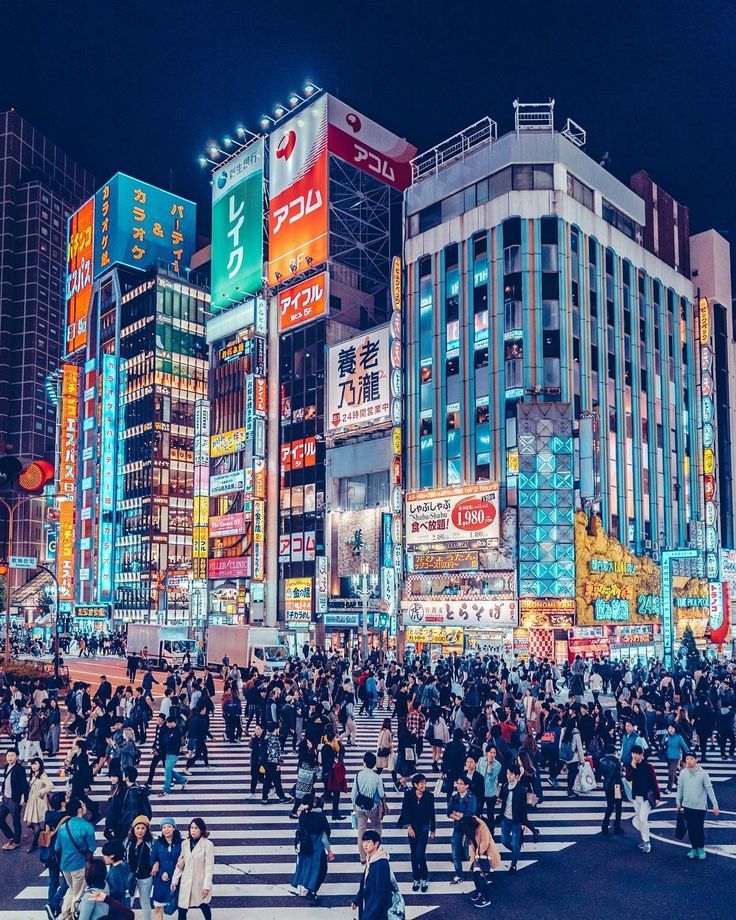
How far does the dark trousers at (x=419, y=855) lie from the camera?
37.4 ft

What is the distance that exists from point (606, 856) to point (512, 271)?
1772 inches

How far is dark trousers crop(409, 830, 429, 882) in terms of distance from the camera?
1141cm

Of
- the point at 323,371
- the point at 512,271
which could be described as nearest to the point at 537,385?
the point at 512,271

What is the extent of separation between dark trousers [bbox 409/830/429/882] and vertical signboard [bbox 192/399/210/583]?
6804cm

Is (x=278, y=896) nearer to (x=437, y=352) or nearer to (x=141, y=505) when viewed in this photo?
(x=437, y=352)

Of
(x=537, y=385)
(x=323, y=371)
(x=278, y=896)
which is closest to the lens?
(x=278, y=896)

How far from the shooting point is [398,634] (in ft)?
184

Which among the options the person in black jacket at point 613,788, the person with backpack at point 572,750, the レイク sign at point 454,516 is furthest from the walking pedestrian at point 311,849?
the レイク sign at point 454,516

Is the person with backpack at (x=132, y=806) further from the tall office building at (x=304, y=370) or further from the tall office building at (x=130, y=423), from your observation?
the tall office building at (x=130, y=423)

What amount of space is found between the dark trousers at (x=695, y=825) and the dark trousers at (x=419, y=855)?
3.95 metres

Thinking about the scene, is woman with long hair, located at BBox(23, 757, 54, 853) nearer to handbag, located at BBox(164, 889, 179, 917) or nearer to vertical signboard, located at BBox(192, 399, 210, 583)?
handbag, located at BBox(164, 889, 179, 917)

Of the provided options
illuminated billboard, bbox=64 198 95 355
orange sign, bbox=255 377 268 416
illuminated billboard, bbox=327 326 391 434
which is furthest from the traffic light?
illuminated billboard, bbox=64 198 95 355

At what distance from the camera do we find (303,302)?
7175 cm

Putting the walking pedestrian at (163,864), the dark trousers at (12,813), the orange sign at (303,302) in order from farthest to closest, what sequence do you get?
the orange sign at (303,302)
the dark trousers at (12,813)
the walking pedestrian at (163,864)
